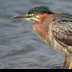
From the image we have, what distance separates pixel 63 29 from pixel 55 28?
204mm

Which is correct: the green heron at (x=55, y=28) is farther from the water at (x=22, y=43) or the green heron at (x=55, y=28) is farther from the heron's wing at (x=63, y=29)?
the water at (x=22, y=43)

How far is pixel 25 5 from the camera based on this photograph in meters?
12.6

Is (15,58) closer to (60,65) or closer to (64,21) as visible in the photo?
(60,65)

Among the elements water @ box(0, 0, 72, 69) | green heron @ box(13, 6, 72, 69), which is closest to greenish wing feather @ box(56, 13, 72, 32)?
green heron @ box(13, 6, 72, 69)

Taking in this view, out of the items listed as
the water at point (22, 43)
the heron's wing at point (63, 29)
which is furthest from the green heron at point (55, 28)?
the water at point (22, 43)

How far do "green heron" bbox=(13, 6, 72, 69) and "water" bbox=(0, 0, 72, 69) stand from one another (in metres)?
1.16

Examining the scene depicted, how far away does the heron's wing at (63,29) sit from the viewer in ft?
18.6

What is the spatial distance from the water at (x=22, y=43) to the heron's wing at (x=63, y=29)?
4.14ft

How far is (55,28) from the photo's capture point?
567 cm

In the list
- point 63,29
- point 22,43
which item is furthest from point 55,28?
Answer: point 22,43

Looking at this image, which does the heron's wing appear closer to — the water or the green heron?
the green heron

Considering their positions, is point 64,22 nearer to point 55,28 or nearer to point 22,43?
point 55,28

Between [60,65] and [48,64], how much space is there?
14.2 inches

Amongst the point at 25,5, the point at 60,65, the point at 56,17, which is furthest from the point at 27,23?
the point at 56,17
